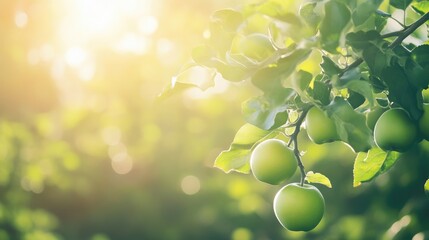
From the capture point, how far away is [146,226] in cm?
968

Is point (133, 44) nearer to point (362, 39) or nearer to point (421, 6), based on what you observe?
point (421, 6)

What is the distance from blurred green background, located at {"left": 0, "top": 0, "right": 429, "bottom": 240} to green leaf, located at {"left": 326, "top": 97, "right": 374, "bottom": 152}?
5.86ft

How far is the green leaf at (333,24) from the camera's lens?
3.23ft

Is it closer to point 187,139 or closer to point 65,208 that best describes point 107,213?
point 65,208

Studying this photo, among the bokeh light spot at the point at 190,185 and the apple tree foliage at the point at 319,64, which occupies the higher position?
the bokeh light spot at the point at 190,185

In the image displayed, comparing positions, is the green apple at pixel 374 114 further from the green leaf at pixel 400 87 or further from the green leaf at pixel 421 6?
the green leaf at pixel 421 6

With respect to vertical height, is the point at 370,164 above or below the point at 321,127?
below

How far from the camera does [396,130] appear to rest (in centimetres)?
122

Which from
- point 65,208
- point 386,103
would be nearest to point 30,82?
point 65,208

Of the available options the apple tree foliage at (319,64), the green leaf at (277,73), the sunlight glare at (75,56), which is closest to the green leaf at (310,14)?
the apple tree foliage at (319,64)

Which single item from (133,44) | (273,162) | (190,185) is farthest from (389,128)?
(190,185)

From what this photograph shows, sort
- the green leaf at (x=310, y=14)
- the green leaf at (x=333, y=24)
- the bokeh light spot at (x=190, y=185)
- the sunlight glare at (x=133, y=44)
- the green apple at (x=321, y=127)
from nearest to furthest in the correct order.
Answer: the green leaf at (x=333, y=24), the green leaf at (x=310, y=14), the green apple at (x=321, y=127), the sunlight glare at (x=133, y=44), the bokeh light spot at (x=190, y=185)

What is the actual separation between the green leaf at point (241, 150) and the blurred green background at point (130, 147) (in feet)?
5.42

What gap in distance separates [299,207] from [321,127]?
0.57 feet
